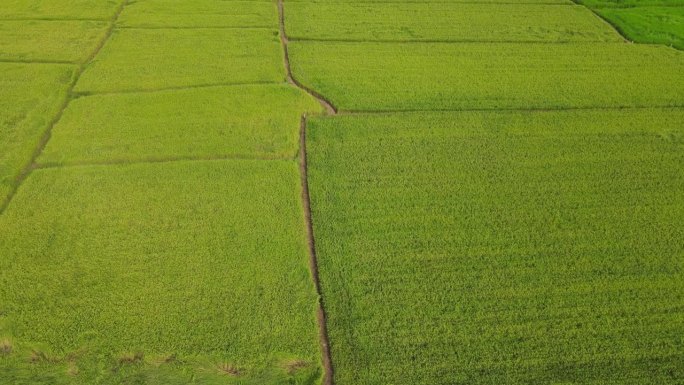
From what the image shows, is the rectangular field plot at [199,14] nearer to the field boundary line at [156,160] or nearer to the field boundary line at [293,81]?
the field boundary line at [293,81]

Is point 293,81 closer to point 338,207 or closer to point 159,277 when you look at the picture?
point 338,207

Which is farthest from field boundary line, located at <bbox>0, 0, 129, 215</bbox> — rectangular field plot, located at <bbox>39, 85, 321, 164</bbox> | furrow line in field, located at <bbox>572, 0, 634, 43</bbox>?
furrow line in field, located at <bbox>572, 0, 634, 43</bbox>

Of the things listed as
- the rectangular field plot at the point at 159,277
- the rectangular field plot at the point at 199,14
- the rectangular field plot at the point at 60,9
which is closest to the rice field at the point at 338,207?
the rectangular field plot at the point at 159,277

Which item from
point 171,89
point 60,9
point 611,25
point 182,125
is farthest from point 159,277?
point 611,25

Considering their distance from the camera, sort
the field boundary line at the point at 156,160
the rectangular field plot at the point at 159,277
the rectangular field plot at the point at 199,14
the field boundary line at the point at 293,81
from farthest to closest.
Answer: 1. the rectangular field plot at the point at 199,14
2. the field boundary line at the point at 293,81
3. the field boundary line at the point at 156,160
4. the rectangular field plot at the point at 159,277

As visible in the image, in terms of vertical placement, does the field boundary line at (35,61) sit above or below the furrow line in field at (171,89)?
above

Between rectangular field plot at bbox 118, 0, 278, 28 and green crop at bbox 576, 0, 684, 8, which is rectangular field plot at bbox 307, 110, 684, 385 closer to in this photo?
rectangular field plot at bbox 118, 0, 278, 28
